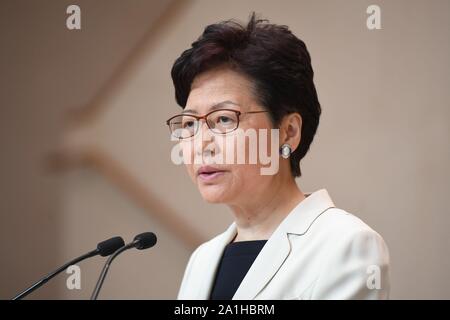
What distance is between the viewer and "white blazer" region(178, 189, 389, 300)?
1223 mm

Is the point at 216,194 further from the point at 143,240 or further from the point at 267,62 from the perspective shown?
the point at 267,62

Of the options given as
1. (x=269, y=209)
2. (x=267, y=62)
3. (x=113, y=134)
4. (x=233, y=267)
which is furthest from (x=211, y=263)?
(x=113, y=134)

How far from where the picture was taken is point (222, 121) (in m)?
1.44

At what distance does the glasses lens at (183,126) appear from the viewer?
58.4 inches

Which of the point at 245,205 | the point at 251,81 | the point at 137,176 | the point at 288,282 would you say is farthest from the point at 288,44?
the point at 137,176

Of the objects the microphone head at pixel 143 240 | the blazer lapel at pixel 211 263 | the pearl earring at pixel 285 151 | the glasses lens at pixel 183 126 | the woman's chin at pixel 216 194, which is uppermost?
the glasses lens at pixel 183 126

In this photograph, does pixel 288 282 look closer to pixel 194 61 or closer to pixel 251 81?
pixel 251 81

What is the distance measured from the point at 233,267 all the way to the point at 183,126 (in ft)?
1.26

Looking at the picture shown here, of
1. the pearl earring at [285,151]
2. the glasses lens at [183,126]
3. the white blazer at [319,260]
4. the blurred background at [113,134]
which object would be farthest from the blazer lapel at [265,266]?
the blurred background at [113,134]

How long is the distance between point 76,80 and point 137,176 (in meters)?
0.58

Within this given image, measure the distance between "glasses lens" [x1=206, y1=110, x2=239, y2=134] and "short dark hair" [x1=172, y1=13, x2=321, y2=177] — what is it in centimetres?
9

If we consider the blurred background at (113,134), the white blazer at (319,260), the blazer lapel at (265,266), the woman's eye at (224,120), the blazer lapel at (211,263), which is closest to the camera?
the white blazer at (319,260)

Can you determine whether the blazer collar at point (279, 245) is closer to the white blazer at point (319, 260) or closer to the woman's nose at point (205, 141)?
the white blazer at point (319, 260)

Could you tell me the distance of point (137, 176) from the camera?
9.86 ft
